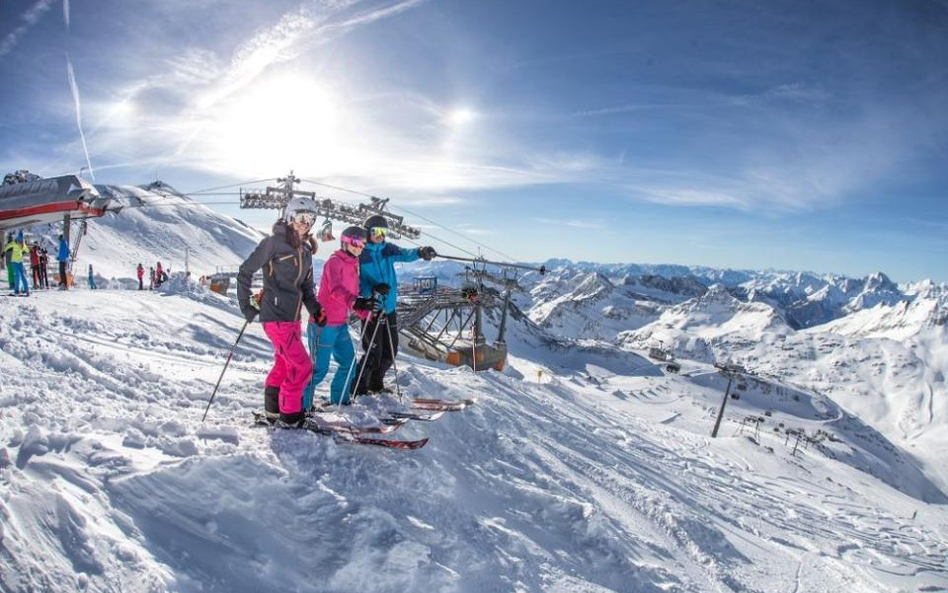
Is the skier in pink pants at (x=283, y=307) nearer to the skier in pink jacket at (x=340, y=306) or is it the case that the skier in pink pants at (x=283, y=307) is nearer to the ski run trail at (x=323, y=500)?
the ski run trail at (x=323, y=500)

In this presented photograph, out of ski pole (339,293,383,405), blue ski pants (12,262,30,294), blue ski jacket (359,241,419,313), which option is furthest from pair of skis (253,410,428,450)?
blue ski pants (12,262,30,294)

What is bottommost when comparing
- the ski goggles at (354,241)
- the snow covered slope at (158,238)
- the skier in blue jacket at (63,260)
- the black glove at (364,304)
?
the snow covered slope at (158,238)

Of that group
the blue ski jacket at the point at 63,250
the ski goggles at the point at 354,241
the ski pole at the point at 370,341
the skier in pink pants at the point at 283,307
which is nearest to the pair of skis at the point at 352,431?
the skier in pink pants at the point at 283,307

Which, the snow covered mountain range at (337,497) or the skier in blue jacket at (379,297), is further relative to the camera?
the skier in blue jacket at (379,297)

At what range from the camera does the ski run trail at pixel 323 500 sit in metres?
3.22

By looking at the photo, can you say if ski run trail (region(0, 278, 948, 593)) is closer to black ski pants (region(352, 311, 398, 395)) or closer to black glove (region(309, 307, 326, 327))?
black ski pants (region(352, 311, 398, 395))

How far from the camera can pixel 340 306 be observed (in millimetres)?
6352

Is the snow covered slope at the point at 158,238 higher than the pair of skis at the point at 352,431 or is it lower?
lower

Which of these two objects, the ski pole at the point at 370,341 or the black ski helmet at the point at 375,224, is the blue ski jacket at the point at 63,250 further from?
the ski pole at the point at 370,341

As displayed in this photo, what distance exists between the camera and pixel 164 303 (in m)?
13.9

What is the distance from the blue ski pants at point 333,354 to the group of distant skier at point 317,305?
13 mm

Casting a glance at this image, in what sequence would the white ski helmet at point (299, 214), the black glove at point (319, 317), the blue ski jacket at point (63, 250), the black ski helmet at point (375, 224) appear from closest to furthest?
the white ski helmet at point (299, 214)
the black glove at point (319, 317)
the black ski helmet at point (375, 224)
the blue ski jacket at point (63, 250)

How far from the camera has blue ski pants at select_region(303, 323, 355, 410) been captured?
21.0 ft

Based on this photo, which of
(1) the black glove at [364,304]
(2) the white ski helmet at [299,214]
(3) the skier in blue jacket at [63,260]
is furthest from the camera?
(3) the skier in blue jacket at [63,260]
